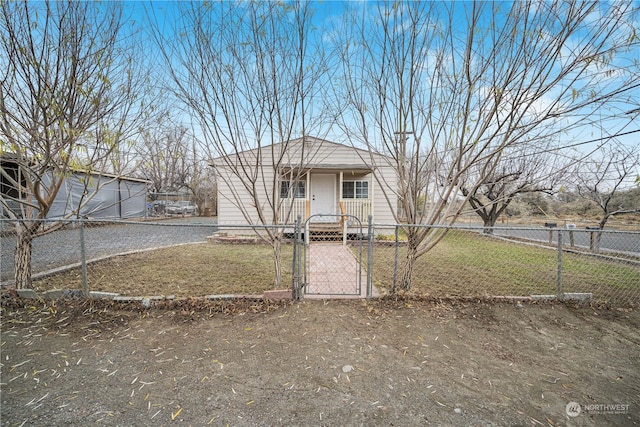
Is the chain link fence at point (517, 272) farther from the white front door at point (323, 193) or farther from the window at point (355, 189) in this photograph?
the white front door at point (323, 193)

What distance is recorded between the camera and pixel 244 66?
3.65 metres

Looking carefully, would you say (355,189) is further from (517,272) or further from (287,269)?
(517,272)

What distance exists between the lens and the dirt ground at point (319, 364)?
1.96 metres

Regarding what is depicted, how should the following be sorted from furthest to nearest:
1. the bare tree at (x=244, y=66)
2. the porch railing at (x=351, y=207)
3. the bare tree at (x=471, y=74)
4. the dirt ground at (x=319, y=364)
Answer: the porch railing at (x=351, y=207)
the bare tree at (x=244, y=66)
the bare tree at (x=471, y=74)
the dirt ground at (x=319, y=364)

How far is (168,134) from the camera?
5.50 metres

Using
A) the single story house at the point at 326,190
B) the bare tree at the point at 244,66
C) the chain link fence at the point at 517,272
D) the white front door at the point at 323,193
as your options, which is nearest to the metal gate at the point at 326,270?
the chain link fence at the point at 517,272

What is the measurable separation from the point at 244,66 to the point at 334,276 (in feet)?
12.2

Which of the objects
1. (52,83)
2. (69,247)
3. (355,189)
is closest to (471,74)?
(52,83)

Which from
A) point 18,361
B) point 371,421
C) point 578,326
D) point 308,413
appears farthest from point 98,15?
point 578,326

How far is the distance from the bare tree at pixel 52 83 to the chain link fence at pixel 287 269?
854mm

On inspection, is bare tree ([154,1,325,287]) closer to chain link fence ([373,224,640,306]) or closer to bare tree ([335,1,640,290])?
bare tree ([335,1,640,290])

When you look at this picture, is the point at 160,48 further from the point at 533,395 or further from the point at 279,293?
the point at 533,395

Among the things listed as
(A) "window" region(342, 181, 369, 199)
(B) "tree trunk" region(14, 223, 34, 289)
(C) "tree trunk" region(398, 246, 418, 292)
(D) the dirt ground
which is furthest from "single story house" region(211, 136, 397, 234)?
(D) the dirt ground

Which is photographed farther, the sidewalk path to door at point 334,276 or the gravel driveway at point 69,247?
the gravel driveway at point 69,247
